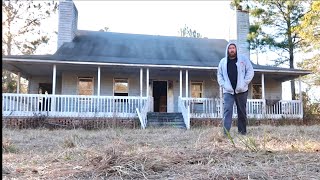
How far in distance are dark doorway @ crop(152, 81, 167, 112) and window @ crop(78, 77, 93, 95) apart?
10.8 ft

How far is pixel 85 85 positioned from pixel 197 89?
5.70 meters

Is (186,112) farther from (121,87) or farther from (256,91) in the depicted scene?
(256,91)

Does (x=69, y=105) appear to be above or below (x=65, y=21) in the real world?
below

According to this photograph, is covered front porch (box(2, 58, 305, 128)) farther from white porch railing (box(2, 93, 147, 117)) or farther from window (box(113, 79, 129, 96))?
window (box(113, 79, 129, 96))

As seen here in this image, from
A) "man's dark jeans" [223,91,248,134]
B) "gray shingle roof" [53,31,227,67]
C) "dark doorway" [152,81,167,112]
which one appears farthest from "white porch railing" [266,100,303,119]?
"man's dark jeans" [223,91,248,134]

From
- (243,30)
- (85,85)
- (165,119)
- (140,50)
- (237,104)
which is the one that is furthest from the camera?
(243,30)

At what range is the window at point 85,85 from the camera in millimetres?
16812

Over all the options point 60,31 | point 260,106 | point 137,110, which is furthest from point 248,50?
point 60,31

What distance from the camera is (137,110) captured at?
45.0 ft

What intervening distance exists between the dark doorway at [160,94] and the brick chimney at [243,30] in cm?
476

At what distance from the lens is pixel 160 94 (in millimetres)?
18219

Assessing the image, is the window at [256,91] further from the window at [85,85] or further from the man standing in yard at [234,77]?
the man standing in yard at [234,77]

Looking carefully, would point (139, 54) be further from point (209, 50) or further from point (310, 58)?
point (310, 58)

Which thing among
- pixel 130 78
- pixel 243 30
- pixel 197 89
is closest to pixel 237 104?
pixel 130 78
